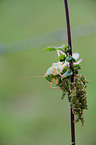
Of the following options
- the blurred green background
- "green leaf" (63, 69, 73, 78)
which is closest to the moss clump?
"green leaf" (63, 69, 73, 78)

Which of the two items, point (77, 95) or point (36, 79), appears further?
point (36, 79)

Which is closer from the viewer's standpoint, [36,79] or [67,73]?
[67,73]

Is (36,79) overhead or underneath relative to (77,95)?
overhead

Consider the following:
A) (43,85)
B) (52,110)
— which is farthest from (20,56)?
(52,110)

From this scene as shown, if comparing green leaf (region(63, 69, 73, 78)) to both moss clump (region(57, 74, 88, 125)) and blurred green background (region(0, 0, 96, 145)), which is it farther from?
blurred green background (region(0, 0, 96, 145))

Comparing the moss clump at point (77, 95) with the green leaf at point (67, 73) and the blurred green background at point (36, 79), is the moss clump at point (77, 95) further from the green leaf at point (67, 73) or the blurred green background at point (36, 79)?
the blurred green background at point (36, 79)

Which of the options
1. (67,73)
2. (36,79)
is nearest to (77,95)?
(67,73)

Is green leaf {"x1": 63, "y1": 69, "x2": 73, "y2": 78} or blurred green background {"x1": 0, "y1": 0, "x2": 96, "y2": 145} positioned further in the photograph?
blurred green background {"x1": 0, "y1": 0, "x2": 96, "y2": 145}

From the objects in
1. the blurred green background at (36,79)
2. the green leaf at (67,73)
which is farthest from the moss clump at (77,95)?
the blurred green background at (36,79)

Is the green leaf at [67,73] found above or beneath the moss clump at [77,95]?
above

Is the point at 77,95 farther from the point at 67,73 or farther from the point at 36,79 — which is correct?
the point at 36,79
